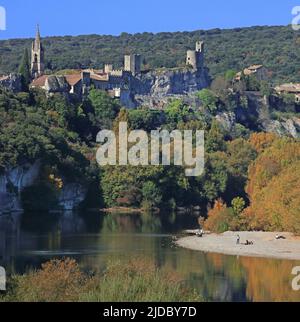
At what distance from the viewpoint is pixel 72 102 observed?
306 feet

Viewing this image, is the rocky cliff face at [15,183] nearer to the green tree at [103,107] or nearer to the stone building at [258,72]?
the green tree at [103,107]

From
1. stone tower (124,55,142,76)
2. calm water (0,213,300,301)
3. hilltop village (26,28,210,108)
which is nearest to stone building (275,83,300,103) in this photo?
hilltop village (26,28,210,108)

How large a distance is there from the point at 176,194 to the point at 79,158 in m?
7.28

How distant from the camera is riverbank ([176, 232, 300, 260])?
Result: 157ft

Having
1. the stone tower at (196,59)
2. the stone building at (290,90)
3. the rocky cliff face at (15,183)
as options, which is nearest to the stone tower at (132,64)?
the stone tower at (196,59)

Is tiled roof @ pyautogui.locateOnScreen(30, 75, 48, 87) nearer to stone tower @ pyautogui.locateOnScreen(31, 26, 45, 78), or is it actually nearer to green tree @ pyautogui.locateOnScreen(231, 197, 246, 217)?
stone tower @ pyautogui.locateOnScreen(31, 26, 45, 78)

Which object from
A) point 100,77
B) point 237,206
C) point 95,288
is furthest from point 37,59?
point 95,288

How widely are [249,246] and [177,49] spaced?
125335 millimetres

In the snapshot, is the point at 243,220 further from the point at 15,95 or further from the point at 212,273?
the point at 15,95

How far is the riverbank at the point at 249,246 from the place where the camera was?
157 feet

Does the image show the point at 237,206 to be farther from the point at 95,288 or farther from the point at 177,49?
the point at 177,49

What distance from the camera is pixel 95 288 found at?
90.7 feet

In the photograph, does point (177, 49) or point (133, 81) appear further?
point (177, 49)
